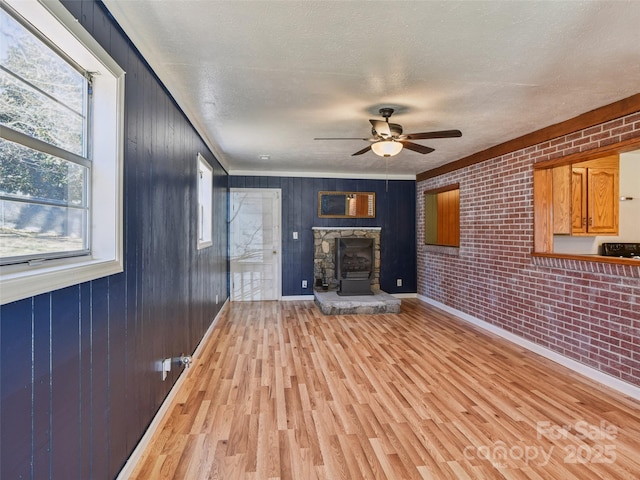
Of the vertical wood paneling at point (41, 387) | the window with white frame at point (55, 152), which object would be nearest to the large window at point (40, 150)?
the window with white frame at point (55, 152)

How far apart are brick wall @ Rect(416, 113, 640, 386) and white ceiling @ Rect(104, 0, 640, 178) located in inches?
21.0

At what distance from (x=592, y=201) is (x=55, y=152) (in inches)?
194

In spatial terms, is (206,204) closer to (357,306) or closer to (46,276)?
(357,306)

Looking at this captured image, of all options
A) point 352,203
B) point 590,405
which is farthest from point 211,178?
point 590,405

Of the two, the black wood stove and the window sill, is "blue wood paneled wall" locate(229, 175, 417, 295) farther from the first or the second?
the window sill

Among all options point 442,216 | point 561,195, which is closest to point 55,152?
point 561,195

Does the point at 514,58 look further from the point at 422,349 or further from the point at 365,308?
the point at 365,308

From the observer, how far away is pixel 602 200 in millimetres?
4000

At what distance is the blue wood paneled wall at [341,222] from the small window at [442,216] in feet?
1.15

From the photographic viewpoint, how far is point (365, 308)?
5.17 meters

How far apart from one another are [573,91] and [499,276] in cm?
228

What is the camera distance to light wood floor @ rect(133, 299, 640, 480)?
183 cm

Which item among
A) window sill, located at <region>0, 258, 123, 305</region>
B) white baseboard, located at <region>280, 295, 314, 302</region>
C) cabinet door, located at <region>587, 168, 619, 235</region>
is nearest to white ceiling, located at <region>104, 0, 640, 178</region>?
window sill, located at <region>0, 258, 123, 305</region>

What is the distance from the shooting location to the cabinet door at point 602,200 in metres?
3.95
